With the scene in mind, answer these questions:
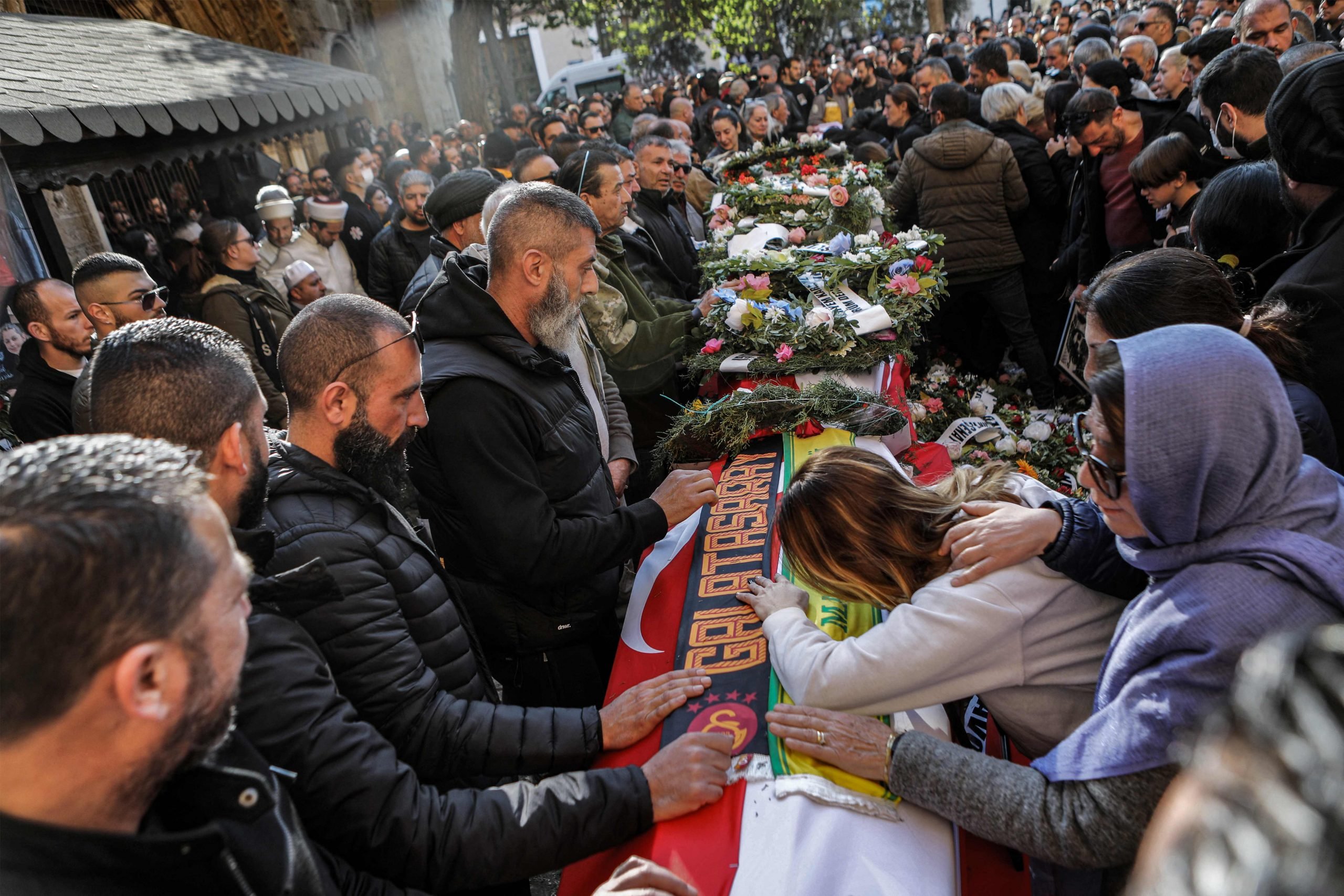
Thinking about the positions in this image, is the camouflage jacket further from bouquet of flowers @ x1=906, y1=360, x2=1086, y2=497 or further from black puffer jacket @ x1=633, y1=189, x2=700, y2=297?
bouquet of flowers @ x1=906, y1=360, x2=1086, y2=497

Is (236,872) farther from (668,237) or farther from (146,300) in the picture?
(668,237)

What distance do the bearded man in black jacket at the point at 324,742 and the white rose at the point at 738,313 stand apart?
2.42m

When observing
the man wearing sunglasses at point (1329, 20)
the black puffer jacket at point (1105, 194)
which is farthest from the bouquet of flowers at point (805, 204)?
the man wearing sunglasses at point (1329, 20)

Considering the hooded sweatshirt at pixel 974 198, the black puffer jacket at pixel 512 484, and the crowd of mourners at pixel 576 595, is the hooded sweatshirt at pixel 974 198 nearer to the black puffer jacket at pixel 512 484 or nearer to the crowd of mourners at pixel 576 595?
the crowd of mourners at pixel 576 595

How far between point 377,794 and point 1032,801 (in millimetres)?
1242

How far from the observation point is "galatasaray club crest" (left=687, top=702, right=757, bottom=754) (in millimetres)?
1956

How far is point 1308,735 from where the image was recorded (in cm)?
45

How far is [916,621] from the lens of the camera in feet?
6.11

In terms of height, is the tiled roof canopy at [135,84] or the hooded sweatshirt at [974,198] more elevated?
the tiled roof canopy at [135,84]

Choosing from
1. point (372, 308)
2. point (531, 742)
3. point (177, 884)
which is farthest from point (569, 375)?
point (177, 884)

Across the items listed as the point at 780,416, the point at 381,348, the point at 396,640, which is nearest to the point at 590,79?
the point at 780,416

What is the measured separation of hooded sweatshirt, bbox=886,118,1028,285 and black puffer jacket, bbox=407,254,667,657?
14.0 ft

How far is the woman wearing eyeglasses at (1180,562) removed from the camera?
1354mm

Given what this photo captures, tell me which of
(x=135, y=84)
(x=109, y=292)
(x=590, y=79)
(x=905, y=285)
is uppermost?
(x=590, y=79)
